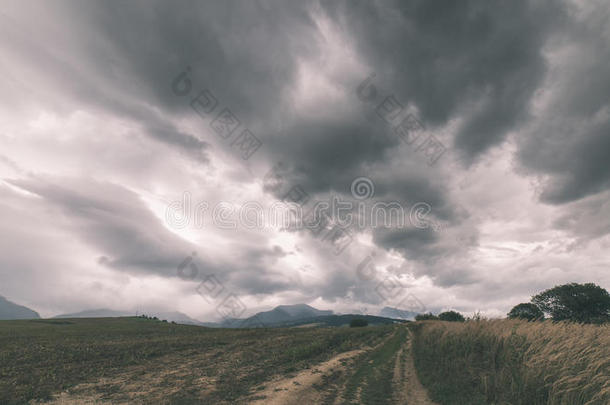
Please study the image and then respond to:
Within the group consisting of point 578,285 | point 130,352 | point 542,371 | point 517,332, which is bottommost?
point 130,352

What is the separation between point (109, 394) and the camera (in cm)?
1280

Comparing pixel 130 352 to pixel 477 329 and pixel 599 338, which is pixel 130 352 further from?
pixel 599 338

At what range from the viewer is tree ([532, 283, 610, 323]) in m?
69.9

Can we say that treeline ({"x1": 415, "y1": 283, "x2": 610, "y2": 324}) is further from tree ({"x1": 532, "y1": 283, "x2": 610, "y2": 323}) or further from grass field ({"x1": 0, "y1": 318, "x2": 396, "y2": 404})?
grass field ({"x1": 0, "y1": 318, "x2": 396, "y2": 404})

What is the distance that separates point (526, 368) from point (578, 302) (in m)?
94.0

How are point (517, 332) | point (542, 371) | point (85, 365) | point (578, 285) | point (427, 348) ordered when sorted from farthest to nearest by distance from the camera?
point (578, 285) → point (427, 348) → point (85, 365) → point (517, 332) → point (542, 371)

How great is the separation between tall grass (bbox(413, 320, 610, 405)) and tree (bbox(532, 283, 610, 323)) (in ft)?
258

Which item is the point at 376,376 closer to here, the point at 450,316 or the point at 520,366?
the point at 520,366

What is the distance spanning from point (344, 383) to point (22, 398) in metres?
15.3

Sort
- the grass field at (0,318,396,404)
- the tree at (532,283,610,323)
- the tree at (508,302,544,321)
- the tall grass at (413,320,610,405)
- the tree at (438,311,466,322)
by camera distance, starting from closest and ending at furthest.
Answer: the tall grass at (413,320,610,405) < the grass field at (0,318,396,404) < the tree at (532,283,610,323) < the tree at (508,302,544,321) < the tree at (438,311,466,322)

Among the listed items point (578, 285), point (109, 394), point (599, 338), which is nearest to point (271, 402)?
point (109, 394)

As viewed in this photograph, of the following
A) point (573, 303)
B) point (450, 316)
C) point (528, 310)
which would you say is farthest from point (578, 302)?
point (450, 316)

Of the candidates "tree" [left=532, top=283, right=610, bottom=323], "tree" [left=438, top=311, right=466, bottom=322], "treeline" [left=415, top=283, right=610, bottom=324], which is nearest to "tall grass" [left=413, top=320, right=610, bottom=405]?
"treeline" [left=415, top=283, right=610, bottom=324]

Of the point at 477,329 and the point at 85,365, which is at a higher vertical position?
the point at 477,329
